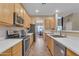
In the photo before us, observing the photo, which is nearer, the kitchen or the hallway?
the kitchen

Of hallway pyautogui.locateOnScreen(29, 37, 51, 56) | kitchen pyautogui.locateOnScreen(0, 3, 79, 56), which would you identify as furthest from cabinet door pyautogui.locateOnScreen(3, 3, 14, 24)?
hallway pyautogui.locateOnScreen(29, 37, 51, 56)

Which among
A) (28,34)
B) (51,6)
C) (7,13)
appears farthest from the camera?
(28,34)

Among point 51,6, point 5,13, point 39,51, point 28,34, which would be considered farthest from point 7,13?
point 28,34

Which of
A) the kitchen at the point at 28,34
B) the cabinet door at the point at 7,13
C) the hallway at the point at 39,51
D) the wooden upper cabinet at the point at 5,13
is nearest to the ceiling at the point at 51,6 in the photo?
the kitchen at the point at 28,34

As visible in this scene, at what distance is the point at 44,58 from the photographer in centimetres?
93

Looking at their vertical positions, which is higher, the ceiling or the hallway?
the ceiling

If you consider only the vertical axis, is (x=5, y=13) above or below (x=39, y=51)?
above

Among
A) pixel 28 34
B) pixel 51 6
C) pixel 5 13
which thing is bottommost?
pixel 28 34

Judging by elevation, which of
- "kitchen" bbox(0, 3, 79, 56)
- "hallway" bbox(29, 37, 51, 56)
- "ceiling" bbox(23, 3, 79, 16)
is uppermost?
"ceiling" bbox(23, 3, 79, 16)

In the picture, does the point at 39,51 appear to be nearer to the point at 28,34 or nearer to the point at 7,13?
the point at 28,34

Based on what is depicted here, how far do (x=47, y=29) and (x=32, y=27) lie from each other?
1.44 meters

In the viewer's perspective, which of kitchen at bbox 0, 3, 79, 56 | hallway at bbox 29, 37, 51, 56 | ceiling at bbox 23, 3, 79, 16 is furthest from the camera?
ceiling at bbox 23, 3, 79, 16

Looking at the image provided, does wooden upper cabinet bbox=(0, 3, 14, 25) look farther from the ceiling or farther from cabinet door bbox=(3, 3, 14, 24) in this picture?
the ceiling

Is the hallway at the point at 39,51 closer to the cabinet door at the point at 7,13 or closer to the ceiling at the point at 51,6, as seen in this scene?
the ceiling at the point at 51,6
